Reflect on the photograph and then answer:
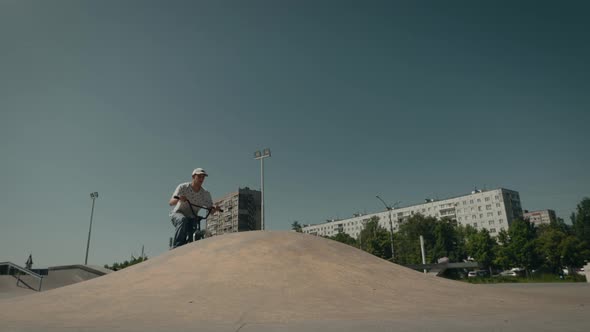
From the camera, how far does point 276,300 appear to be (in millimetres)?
3797

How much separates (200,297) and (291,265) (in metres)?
1.54

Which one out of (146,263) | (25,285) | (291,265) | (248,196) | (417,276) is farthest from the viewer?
(248,196)

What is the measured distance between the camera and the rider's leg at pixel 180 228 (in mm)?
7680

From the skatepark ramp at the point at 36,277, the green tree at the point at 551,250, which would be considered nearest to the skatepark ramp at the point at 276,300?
the skatepark ramp at the point at 36,277

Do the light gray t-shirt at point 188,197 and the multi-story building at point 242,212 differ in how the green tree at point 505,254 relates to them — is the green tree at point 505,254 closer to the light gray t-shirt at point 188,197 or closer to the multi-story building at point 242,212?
the multi-story building at point 242,212

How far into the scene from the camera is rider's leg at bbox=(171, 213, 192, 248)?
7.68 meters

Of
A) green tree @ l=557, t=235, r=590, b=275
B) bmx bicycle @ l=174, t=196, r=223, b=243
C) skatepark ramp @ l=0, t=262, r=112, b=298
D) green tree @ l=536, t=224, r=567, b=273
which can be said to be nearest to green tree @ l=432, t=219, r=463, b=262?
green tree @ l=536, t=224, r=567, b=273

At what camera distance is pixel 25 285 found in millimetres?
14875

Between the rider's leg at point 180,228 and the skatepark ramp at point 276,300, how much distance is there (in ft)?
5.44

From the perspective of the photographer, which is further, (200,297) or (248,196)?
(248,196)

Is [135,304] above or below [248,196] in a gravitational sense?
below

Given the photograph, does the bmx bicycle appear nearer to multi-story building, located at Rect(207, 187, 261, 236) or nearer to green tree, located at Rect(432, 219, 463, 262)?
green tree, located at Rect(432, 219, 463, 262)

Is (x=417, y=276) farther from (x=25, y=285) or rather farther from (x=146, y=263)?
(x=25, y=285)

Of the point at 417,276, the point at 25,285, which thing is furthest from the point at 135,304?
the point at 25,285
